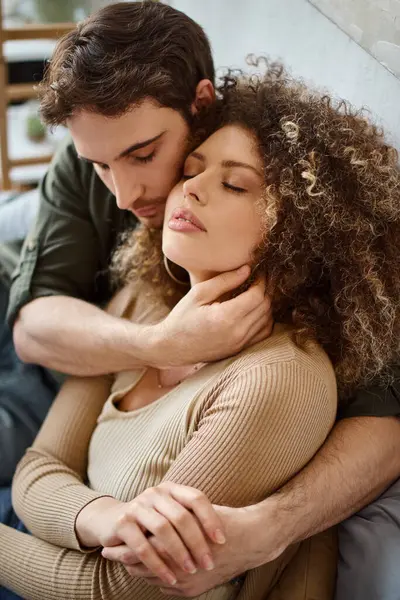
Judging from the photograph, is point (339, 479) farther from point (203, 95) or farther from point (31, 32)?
point (31, 32)

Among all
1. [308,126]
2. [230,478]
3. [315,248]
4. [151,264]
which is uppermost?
[308,126]

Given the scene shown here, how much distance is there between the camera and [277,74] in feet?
4.57

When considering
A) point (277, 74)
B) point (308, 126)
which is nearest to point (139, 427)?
point (308, 126)

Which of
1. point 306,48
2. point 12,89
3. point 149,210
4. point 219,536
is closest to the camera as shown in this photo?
point 219,536

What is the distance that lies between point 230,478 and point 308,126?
0.64 metres

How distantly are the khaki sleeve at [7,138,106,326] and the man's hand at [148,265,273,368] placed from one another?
0.45 metres

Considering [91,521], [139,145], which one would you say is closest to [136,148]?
[139,145]

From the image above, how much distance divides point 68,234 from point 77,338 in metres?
0.30

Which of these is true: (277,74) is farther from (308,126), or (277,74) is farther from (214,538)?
(214,538)

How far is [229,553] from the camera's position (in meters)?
0.94

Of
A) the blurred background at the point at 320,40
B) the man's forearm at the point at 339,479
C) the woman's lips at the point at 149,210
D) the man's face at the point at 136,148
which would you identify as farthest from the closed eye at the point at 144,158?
the man's forearm at the point at 339,479

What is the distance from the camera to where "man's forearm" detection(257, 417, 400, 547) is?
3.35 ft

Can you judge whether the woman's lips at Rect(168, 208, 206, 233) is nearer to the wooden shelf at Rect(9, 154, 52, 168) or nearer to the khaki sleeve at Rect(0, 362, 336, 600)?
the khaki sleeve at Rect(0, 362, 336, 600)

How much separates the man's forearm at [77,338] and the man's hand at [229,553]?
15.7 inches
